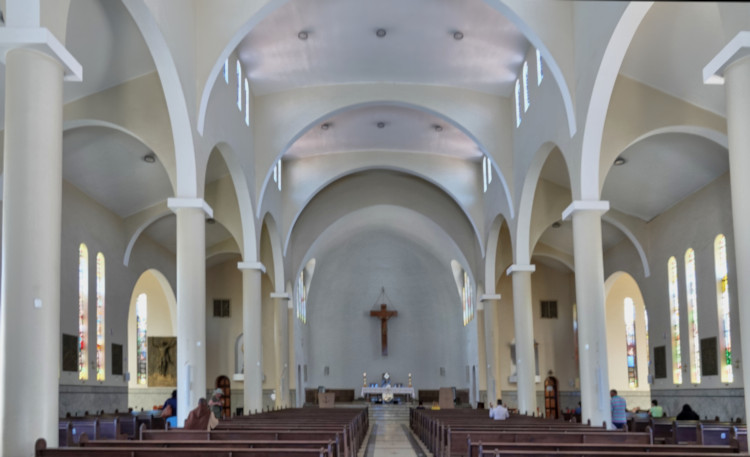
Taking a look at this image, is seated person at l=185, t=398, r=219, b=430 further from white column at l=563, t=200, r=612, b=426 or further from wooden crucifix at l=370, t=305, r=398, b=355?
wooden crucifix at l=370, t=305, r=398, b=355

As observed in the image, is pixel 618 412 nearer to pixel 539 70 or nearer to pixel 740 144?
pixel 539 70

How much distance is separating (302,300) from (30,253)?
28079 millimetres

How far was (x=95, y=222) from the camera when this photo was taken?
20281mm

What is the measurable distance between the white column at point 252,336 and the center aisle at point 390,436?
10.5 ft

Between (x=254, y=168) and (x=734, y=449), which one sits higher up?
(x=254, y=168)

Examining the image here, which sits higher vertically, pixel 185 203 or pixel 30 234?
pixel 185 203

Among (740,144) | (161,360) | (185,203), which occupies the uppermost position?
(185,203)

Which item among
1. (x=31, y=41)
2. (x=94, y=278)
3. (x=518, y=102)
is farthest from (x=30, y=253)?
(x=518, y=102)

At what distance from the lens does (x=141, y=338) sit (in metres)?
27.5

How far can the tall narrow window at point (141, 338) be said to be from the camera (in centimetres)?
2744

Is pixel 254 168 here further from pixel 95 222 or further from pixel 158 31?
pixel 158 31

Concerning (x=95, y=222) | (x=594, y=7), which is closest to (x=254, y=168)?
(x=95, y=222)

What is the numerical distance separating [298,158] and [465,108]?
7.54 m

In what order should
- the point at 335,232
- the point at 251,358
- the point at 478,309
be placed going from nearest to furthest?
the point at 251,358 → the point at 478,309 → the point at 335,232
